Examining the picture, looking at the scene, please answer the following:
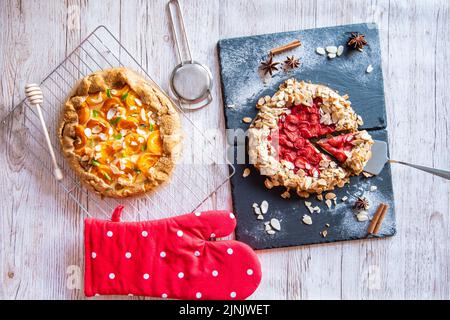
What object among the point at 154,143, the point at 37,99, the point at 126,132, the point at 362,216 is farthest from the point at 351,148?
the point at 37,99

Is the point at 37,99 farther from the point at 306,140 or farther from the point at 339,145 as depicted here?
the point at 339,145

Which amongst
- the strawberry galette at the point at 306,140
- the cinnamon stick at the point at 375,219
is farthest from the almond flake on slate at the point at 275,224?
the cinnamon stick at the point at 375,219

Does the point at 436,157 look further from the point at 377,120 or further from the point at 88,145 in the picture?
the point at 88,145

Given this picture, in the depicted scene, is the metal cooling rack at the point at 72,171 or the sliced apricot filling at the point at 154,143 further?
the metal cooling rack at the point at 72,171

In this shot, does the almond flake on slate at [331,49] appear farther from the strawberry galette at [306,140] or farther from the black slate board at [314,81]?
the strawberry galette at [306,140]

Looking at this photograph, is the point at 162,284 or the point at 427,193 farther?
the point at 427,193
